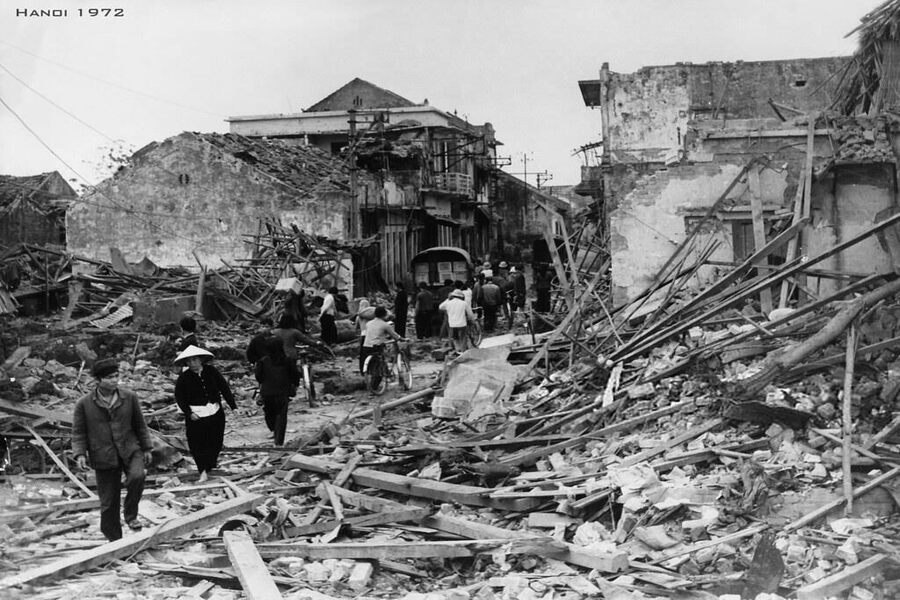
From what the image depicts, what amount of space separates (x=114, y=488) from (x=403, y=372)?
8.17 meters

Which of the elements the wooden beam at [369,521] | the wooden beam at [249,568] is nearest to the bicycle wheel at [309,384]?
the wooden beam at [369,521]

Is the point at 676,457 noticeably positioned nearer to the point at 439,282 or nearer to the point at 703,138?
the point at 703,138

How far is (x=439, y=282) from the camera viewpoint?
3384cm

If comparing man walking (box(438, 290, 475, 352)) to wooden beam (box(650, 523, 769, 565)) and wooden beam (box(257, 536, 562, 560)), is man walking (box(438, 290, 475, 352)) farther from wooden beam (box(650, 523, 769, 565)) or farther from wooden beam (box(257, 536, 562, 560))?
wooden beam (box(650, 523, 769, 565))

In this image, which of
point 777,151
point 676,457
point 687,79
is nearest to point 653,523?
point 676,457

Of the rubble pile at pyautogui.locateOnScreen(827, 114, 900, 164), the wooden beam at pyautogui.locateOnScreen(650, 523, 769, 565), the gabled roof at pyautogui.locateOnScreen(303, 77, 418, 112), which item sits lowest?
the wooden beam at pyautogui.locateOnScreen(650, 523, 769, 565)

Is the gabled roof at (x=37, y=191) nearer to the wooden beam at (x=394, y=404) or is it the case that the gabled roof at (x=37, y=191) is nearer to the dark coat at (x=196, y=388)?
the wooden beam at (x=394, y=404)

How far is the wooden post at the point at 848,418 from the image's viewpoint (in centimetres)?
710

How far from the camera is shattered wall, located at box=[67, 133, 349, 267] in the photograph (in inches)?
1336

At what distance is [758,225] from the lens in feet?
47.4

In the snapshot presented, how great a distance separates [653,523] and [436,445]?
9.56 feet

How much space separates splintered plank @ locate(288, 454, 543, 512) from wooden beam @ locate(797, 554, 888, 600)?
2502 mm

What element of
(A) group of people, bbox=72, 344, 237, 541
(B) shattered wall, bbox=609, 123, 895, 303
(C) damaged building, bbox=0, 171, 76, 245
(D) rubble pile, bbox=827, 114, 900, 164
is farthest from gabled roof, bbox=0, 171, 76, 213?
(A) group of people, bbox=72, 344, 237, 541

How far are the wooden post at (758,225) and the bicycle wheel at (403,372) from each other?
517 cm
